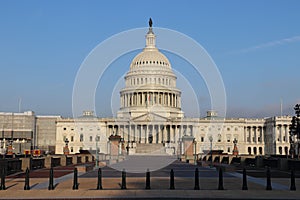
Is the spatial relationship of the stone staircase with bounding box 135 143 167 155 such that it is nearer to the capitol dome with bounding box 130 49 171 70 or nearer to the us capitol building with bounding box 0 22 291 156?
the us capitol building with bounding box 0 22 291 156

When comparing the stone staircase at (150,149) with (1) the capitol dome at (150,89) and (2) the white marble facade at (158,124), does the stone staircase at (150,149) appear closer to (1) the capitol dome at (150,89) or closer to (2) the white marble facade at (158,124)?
(2) the white marble facade at (158,124)

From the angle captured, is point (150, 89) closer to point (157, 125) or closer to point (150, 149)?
point (157, 125)

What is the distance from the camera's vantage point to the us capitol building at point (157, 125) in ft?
524

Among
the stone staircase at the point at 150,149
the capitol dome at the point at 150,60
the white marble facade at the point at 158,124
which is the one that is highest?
the capitol dome at the point at 150,60

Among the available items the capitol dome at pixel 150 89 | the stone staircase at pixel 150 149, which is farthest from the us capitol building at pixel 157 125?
the stone staircase at pixel 150 149

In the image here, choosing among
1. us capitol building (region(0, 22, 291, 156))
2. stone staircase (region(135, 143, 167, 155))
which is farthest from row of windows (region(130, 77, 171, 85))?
stone staircase (region(135, 143, 167, 155))

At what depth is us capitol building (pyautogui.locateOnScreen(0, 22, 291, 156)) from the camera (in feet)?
524

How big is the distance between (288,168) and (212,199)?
24362mm

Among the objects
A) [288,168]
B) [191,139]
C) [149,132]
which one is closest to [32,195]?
[288,168]

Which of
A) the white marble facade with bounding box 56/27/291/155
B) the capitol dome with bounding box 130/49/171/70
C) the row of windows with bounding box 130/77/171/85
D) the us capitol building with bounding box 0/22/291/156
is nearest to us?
the us capitol building with bounding box 0/22/291/156

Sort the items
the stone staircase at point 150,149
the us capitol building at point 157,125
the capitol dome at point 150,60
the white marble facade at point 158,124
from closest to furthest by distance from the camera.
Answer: the stone staircase at point 150,149 → the us capitol building at point 157,125 → the white marble facade at point 158,124 → the capitol dome at point 150,60

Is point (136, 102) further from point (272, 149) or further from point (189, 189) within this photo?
point (189, 189)

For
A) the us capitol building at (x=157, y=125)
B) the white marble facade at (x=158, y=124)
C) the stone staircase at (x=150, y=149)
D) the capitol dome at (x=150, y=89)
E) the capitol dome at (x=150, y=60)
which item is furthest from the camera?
the capitol dome at (x=150, y=60)

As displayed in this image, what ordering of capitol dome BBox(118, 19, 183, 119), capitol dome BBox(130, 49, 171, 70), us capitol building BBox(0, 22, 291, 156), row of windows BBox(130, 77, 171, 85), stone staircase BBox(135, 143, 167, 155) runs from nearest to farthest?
stone staircase BBox(135, 143, 167, 155), us capitol building BBox(0, 22, 291, 156), capitol dome BBox(118, 19, 183, 119), row of windows BBox(130, 77, 171, 85), capitol dome BBox(130, 49, 171, 70)
